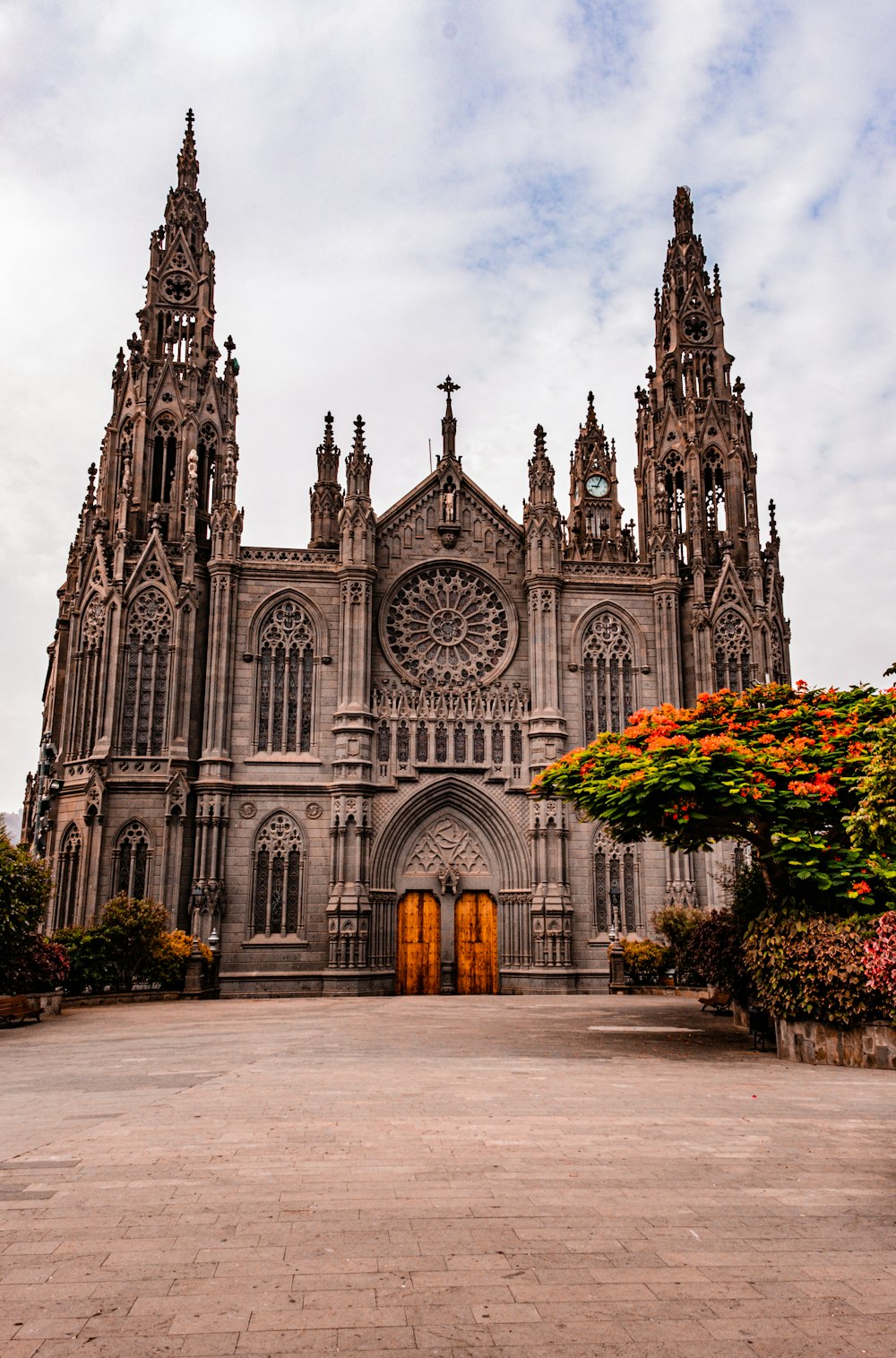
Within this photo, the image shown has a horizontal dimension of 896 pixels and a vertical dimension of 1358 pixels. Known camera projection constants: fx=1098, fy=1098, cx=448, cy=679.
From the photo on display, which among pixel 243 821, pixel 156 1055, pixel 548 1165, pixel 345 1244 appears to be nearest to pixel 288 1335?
pixel 345 1244

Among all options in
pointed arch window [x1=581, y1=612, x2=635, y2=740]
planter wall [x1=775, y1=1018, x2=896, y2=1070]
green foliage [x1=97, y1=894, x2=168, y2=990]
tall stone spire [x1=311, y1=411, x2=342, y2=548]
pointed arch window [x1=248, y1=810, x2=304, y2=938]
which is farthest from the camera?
tall stone spire [x1=311, y1=411, x2=342, y2=548]

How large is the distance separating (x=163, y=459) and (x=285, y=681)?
10.0 m

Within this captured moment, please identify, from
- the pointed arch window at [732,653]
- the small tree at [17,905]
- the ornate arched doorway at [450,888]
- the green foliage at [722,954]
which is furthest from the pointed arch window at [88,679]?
the green foliage at [722,954]

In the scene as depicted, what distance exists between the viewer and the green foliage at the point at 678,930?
1255 inches

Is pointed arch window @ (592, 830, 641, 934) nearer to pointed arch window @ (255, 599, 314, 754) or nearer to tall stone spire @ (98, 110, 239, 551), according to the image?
pointed arch window @ (255, 599, 314, 754)

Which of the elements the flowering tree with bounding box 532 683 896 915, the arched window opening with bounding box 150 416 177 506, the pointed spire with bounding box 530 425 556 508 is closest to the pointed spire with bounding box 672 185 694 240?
the pointed spire with bounding box 530 425 556 508

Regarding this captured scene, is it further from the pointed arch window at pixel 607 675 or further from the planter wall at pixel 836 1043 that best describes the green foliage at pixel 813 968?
the pointed arch window at pixel 607 675

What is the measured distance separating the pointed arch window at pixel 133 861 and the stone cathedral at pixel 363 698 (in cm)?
6

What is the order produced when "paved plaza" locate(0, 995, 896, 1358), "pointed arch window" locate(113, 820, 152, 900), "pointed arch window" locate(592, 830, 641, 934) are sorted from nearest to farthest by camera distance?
1. "paved plaza" locate(0, 995, 896, 1358)
2. "pointed arch window" locate(113, 820, 152, 900)
3. "pointed arch window" locate(592, 830, 641, 934)

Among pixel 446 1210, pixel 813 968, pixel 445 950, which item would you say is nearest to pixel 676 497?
pixel 445 950

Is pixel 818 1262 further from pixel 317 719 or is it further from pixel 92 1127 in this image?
pixel 317 719

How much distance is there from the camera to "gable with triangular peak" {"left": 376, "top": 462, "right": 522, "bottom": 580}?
3944 centimetres

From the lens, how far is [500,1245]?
6773mm

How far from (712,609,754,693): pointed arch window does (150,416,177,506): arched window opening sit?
20.5m
